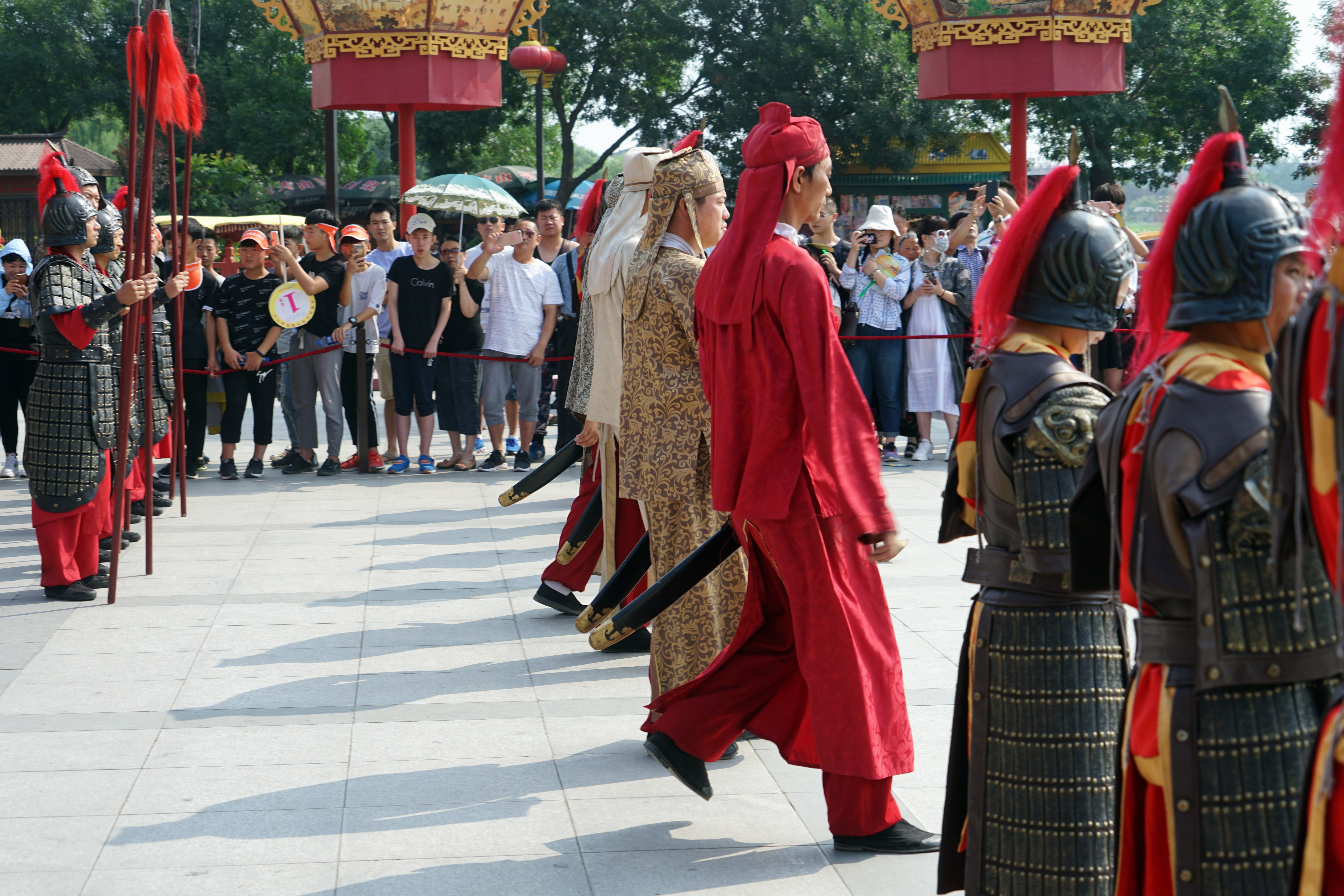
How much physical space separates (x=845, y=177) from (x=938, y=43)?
19513 mm

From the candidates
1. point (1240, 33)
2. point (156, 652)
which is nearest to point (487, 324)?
point (156, 652)

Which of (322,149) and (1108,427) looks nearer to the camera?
(1108,427)

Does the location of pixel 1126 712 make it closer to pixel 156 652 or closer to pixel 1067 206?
pixel 1067 206

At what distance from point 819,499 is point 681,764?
851 mm

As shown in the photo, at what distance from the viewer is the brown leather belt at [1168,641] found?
2205mm

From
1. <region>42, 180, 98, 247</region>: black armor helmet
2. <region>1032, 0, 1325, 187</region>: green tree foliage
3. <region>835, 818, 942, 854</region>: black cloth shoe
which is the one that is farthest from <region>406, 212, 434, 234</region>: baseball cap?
<region>1032, 0, 1325, 187</region>: green tree foliage

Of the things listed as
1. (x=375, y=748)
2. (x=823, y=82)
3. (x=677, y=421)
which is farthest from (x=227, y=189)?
(x=677, y=421)

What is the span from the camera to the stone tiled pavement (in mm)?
3770

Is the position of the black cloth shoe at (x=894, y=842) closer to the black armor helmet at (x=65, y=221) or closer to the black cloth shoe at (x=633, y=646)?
the black cloth shoe at (x=633, y=646)

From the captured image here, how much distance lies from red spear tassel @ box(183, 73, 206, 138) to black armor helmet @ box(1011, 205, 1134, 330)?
236 inches

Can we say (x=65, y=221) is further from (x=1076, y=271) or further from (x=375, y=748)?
(x=1076, y=271)

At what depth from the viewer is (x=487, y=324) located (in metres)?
11.1

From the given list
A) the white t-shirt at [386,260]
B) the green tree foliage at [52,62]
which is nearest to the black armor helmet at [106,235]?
the white t-shirt at [386,260]

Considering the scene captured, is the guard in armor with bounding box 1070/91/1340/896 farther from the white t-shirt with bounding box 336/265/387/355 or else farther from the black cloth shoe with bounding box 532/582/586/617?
the white t-shirt with bounding box 336/265/387/355
